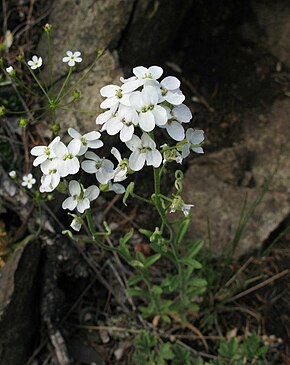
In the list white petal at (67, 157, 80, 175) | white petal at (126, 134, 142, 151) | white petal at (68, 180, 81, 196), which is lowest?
white petal at (68, 180, 81, 196)

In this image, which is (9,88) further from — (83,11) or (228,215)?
(228,215)

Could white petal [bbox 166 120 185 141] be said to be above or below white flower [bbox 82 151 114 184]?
above

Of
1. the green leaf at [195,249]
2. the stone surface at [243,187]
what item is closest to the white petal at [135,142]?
the green leaf at [195,249]

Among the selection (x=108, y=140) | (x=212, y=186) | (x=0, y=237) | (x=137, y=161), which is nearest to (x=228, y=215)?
(x=212, y=186)

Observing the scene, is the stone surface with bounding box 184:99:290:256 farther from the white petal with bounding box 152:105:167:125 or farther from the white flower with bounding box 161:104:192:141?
the white petal with bounding box 152:105:167:125

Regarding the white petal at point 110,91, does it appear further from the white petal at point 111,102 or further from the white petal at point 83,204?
the white petal at point 83,204

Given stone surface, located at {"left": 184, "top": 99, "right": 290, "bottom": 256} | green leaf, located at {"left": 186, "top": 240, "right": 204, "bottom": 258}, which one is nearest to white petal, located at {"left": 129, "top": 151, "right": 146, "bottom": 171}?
green leaf, located at {"left": 186, "top": 240, "right": 204, "bottom": 258}

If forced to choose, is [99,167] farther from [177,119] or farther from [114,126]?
[177,119]
